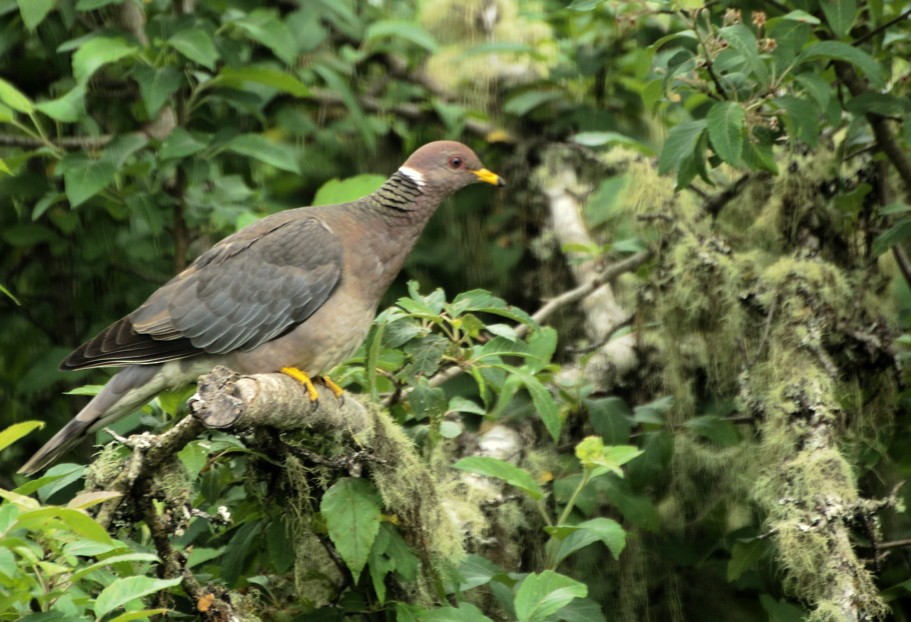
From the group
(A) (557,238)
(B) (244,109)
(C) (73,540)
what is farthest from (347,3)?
(C) (73,540)

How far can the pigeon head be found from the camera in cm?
429

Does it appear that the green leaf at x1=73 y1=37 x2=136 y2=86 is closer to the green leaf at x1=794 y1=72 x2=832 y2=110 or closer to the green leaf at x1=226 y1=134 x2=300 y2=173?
the green leaf at x1=226 y1=134 x2=300 y2=173

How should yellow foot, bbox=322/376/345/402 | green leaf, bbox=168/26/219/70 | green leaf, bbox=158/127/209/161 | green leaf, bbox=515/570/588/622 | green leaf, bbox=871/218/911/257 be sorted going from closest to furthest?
green leaf, bbox=515/570/588/622, yellow foot, bbox=322/376/345/402, green leaf, bbox=871/218/911/257, green leaf, bbox=168/26/219/70, green leaf, bbox=158/127/209/161

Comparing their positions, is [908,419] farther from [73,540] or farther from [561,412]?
[73,540]

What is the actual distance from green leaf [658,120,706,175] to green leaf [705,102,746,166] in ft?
0.47

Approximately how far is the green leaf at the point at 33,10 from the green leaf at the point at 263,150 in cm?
84

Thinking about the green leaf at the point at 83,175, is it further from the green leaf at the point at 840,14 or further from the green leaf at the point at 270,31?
the green leaf at the point at 840,14

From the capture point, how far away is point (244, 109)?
4.70 m

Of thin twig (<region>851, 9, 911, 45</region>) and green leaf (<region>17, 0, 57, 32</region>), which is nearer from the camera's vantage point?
thin twig (<region>851, 9, 911, 45</region>)

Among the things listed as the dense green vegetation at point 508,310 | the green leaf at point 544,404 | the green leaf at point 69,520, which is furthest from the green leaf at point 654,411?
the green leaf at point 69,520

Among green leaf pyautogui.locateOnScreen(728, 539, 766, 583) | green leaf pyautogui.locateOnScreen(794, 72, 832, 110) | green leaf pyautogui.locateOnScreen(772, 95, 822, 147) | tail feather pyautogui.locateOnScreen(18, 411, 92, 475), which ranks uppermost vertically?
green leaf pyautogui.locateOnScreen(794, 72, 832, 110)

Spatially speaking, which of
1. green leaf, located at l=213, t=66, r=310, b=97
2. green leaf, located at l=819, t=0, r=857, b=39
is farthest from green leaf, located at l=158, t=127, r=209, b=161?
green leaf, located at l=819, t=0, r=857, b=39

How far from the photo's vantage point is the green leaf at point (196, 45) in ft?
13.9

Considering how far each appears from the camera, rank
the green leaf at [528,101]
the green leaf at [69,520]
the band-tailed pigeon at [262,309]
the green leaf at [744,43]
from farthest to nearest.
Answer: the green leaf at [528,101]
the band-tailed pigeon at [262,309]
the green leaf at [744,43]
the green leaf at [69,520]
